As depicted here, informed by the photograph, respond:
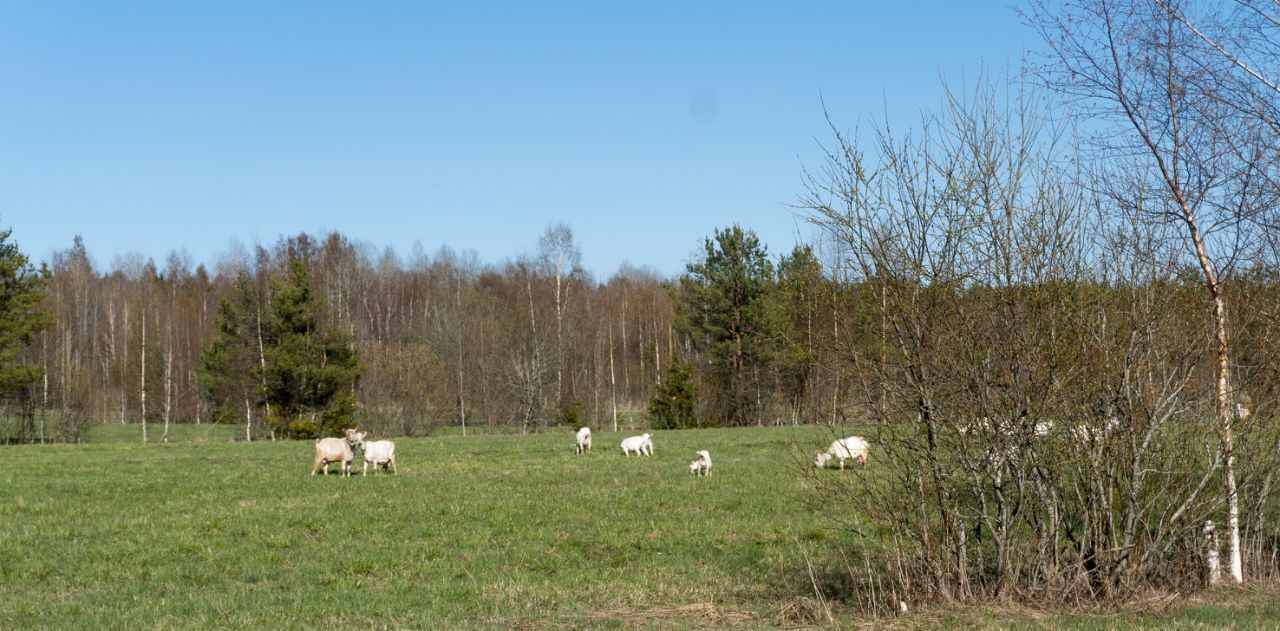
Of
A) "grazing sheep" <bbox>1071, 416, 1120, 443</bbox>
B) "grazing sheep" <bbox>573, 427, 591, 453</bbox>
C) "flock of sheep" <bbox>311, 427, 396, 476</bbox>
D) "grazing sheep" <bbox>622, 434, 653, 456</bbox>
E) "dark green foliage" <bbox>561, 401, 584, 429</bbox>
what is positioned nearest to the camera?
"grazing sheep" <bbox>1071, 416, 1120, 443</bbox>

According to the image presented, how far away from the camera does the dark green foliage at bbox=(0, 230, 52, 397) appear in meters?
43.7

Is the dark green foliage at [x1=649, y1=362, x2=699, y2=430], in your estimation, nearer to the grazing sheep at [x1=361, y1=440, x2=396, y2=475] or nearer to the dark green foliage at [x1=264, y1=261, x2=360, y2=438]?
the dark green foliage at [x1=264, y1=261, x2=360, y2=438]

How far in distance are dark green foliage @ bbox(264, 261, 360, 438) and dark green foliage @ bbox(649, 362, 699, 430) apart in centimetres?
1504

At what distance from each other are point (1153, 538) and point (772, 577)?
407 centimetres

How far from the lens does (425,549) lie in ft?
46.0

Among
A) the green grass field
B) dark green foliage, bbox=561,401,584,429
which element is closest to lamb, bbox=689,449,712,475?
the green grass field

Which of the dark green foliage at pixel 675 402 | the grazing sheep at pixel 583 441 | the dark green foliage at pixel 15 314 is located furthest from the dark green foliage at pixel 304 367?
the grazing sheep at pixel 583 441

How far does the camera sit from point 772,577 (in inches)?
465

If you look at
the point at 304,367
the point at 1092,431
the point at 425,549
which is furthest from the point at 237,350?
the point at 1092,431

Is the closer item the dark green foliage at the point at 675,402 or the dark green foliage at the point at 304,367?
the dark green foliage at the point at 304,367

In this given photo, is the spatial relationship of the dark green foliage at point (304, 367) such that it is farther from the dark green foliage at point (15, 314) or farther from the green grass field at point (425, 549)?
the green grass field at point (425, 549)

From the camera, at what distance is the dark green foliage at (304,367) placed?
4603 cm

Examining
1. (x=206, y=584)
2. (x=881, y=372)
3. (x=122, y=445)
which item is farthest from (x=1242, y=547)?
(x=122, y=445)

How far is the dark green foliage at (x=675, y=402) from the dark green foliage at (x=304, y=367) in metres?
15.0
